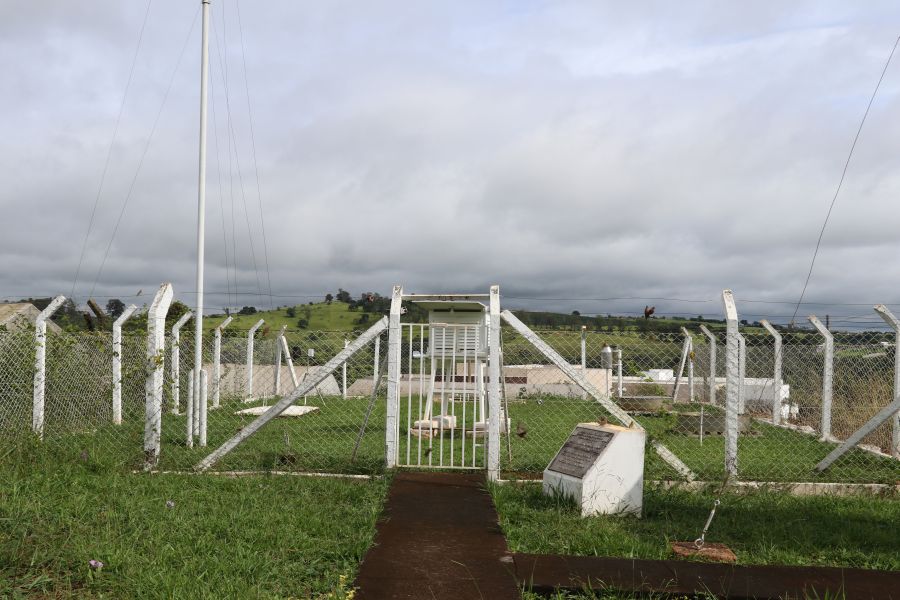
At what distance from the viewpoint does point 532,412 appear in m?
16.3

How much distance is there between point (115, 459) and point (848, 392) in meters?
11.6

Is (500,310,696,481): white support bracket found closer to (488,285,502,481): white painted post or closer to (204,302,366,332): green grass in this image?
(488,285,502,481): white painted post

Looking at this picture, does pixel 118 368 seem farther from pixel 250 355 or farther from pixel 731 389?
pixel 731 389

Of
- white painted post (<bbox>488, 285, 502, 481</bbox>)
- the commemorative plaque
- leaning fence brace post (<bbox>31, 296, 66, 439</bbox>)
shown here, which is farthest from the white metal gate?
leaning fence brace post (<bbox>31, 296, 66, 439</bbox>)

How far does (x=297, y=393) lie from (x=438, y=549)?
292 cm

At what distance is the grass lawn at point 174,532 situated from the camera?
181 inches

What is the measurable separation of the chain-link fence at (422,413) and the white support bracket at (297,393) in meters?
0.25

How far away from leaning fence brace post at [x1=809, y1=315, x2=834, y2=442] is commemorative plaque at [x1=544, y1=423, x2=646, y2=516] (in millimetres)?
6038

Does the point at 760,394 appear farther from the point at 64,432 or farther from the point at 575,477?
the point at 64,432

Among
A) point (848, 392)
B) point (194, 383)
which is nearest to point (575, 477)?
point (194, 383)

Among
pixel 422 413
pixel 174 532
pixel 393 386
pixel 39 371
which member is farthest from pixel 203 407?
pixel 174 532

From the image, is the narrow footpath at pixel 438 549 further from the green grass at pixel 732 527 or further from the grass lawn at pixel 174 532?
the green grass at pixel 732 527

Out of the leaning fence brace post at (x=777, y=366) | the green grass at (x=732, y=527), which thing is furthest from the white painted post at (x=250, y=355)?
the leaning fence brace post at (x=777, y=366)

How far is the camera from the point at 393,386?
791 cm
